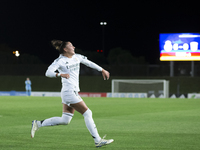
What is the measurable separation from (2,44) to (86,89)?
5347 cm

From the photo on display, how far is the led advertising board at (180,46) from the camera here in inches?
1581

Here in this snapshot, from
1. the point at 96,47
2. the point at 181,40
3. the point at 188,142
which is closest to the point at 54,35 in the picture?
the point at 96,47

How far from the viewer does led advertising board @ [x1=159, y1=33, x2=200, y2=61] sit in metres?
40.2

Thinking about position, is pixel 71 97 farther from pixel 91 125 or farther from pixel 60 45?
pixel 60 45

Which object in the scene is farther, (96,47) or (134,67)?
(96,47)

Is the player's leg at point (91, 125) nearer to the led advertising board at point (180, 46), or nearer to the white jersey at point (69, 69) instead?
the white jersey at point (69, 69)

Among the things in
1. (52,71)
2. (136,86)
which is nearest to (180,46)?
(136,86)

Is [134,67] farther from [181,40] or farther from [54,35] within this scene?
[54,35]

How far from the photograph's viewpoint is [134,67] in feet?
151

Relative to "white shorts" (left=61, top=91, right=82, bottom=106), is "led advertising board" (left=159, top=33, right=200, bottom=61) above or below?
above

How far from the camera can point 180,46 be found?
40.3 metres

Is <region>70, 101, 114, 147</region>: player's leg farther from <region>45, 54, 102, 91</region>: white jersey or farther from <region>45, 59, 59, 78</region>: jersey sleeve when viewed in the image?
<region>45, 59, 59, 78</region>: jersey sleeve

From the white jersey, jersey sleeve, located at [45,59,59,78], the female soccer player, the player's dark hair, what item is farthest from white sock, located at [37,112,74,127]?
the player's dark hair

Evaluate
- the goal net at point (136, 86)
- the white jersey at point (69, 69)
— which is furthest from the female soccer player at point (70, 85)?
the goal net at point (136, 86)
